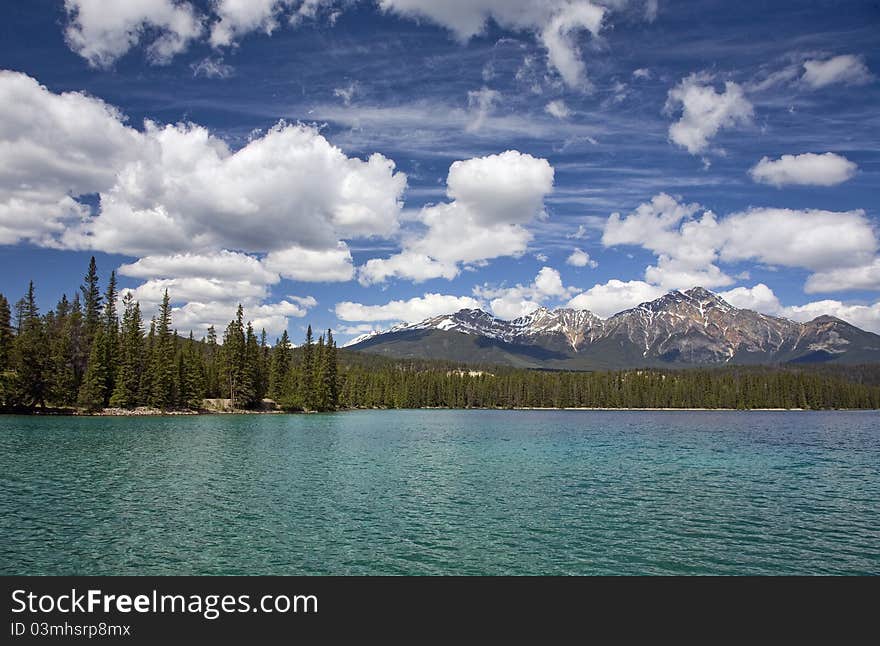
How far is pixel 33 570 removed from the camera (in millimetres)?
23312

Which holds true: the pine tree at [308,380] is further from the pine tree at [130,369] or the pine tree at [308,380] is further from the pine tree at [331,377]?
the pine tree at [130,369]

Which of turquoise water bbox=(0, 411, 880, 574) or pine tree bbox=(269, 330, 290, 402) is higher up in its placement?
pine tree bbox=(269, 330, 290, 402)

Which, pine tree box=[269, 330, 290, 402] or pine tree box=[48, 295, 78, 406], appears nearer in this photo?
pine tree box=[48, 295, 78, 406]

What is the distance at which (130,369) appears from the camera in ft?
423

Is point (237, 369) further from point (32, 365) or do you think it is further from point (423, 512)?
point (423, 512)

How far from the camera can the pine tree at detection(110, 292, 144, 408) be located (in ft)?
414

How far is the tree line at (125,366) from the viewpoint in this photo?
116 metres

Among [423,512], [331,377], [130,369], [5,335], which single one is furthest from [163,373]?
[423,512]

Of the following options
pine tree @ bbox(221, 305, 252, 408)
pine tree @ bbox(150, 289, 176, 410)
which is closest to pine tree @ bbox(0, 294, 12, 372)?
pine tree @ bbox(150, 289, 176, 410)

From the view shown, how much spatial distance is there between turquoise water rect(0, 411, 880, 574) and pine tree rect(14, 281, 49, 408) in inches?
2136

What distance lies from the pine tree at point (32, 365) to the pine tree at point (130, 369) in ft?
44.3

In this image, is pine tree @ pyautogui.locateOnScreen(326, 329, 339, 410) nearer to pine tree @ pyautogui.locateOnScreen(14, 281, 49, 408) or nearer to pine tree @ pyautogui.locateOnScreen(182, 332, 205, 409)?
Result: pine tree @ pyautogui.locateOnScreen(182, 332, 205, 409)
